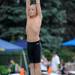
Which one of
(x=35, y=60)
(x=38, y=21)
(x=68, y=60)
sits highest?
(x=38, y=21)

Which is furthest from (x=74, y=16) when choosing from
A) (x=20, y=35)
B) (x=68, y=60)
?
(x=20, y=35)

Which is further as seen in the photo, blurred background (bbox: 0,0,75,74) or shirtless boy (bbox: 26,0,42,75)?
blurred background (bbox: 0,0,75,74)

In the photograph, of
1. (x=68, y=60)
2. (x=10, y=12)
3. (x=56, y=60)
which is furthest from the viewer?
(x=68, y=60)

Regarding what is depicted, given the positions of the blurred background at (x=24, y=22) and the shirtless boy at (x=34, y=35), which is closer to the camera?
the shirtless boy at (x=34, y=35)

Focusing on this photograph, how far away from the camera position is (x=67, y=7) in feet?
107

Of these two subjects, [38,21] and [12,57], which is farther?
[12,57]

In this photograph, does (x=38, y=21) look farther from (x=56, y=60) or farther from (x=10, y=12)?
(x=10, y=12)

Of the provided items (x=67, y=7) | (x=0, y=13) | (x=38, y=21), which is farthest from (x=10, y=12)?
(x=38, y=21)

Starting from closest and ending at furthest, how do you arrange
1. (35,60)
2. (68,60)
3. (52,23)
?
(35,60) < (52,23) < (68,60)

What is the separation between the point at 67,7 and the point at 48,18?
533cm

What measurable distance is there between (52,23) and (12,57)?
344cm

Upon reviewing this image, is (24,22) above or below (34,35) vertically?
above

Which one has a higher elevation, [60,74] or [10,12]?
[10,12]

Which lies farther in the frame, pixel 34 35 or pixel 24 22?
pixel 24 22
